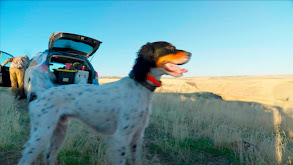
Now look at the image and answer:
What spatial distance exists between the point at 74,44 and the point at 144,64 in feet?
10.6

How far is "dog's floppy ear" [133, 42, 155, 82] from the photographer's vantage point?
193 centimetres

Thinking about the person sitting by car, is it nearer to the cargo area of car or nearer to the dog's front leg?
the cargo area of car

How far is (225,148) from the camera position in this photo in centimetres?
308

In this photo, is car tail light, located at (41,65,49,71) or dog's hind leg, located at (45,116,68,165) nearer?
dog's hind leg, located at (45,116,68,165)

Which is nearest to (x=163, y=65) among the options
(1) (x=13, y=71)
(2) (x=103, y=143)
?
(2) (x=103, y=143)

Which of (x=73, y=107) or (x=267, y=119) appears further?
(x=267, y=119)

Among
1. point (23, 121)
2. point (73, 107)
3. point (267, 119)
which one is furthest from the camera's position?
point (267, 119)

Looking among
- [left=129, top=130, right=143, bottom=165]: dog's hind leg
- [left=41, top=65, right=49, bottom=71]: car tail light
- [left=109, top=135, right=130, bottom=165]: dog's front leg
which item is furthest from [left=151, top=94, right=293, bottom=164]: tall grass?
[left=41, top=65, right=49, bottom=71]: car tail light

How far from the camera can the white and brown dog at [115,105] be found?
174cm

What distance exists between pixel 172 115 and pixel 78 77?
315 centimetres

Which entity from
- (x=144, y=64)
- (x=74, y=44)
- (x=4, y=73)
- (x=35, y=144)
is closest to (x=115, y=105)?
(x=144, y=64)

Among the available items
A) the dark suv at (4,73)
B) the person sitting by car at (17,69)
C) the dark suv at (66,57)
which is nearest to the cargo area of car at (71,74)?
the dark suv at (66,57)

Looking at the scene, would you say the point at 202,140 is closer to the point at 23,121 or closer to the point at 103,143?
the point at 103,143

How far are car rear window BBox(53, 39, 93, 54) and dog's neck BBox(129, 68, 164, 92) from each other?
10.1ft
